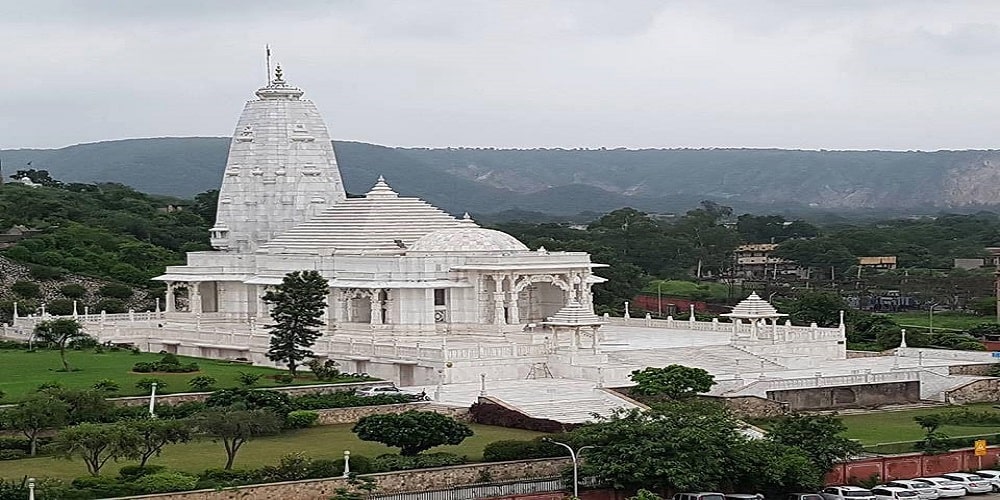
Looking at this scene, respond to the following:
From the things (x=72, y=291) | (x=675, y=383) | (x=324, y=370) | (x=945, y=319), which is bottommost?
(x=675, y=383)

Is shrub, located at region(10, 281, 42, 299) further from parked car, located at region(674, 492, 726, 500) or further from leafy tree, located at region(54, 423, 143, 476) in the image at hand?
parked car, located at region(674, 492, 726, 500)

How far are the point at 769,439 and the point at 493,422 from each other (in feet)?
23.3

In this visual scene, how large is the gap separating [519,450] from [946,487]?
354 inches

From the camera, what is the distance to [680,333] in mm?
59062

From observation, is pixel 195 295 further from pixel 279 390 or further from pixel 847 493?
pixel 847 493

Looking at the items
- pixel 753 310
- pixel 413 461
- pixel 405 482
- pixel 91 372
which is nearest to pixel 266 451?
pixel 413 461

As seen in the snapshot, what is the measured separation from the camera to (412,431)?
38125 mm

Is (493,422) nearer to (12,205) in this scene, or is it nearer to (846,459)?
(846,459)

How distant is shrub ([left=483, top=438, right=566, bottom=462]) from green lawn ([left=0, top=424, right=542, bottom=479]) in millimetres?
587

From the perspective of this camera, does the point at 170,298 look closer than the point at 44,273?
Yes

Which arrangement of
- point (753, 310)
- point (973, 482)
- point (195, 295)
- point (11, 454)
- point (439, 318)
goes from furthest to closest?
point (195, 295)
point (439, 318)
point (753, 310)
point (973, 482)
point (11, 454)

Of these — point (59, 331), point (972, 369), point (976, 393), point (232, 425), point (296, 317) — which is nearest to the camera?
point (232, 425)

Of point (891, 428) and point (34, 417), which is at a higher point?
point (34, 417)

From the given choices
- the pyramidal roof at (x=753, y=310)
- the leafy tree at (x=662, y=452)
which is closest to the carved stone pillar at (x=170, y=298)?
the pyramidal roof at (x=753, y=310)
